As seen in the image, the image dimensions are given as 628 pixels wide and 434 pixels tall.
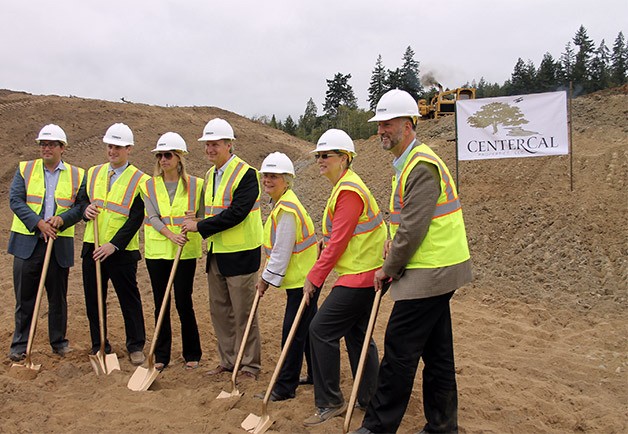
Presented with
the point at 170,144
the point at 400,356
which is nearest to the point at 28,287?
the point at 170,144

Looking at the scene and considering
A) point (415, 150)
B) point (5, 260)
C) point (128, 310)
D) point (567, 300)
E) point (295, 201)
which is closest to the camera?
point (415, 150)

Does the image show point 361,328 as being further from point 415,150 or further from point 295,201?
point 415,150

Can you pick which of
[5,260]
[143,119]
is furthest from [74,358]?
[143,119]

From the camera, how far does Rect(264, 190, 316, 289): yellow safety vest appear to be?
4492 mm

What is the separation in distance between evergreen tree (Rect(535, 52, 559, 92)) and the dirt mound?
36.4 metres

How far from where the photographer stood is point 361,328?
168 inches

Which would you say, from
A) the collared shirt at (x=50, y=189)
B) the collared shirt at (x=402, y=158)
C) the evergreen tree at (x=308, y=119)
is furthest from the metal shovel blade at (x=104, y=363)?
the evergreen tree at (x=308, y=119)

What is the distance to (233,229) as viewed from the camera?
4.99 meters

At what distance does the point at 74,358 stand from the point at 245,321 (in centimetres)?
192

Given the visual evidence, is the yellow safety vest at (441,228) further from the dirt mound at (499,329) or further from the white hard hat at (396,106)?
the dirt mound at (499,329)

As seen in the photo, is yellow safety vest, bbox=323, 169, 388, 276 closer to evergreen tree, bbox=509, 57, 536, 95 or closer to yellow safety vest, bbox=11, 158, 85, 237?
yellow safety vest, bbox=11, 158, 85, 237

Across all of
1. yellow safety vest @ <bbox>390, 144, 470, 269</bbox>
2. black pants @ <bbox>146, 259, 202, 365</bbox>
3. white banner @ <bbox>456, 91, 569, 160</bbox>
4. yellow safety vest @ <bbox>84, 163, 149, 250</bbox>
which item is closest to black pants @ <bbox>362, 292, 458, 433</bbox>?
yellow safety vest @ <bbox>390, 144, 470, 269</bbox>

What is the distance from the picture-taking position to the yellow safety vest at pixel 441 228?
11.6ft

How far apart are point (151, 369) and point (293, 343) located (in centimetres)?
136
